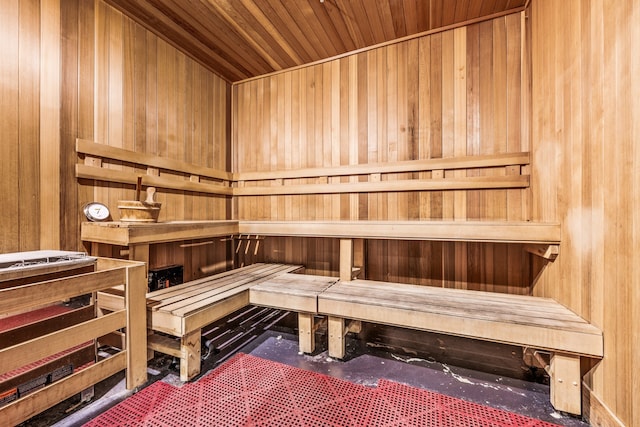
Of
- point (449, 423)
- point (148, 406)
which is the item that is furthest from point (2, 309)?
point (449, 423)

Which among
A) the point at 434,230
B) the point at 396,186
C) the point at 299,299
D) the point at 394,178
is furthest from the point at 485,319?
the point at 394,178

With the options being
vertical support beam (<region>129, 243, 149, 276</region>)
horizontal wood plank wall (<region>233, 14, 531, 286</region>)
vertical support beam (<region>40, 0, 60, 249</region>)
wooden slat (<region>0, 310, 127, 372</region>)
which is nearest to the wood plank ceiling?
horizontal wood plank wall (<region>233, 14, 531, 286</region>)

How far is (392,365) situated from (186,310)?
4.81 ft

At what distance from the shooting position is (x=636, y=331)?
3.69ft

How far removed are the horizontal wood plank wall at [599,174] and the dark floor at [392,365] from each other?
0.41m

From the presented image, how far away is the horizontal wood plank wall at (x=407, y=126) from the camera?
236 cm

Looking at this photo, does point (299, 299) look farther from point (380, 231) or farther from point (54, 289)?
point (54, 289)

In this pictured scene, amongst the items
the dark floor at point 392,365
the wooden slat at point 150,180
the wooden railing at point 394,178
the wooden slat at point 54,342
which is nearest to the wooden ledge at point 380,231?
the wooden slat at point 150,180

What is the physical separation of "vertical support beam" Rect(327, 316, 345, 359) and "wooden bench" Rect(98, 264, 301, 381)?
0.69 m

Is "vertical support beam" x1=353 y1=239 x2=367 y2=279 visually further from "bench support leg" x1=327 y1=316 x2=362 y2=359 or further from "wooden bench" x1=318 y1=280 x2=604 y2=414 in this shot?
"bench support leg" x1=327 y1=316 x2=362 y2=359

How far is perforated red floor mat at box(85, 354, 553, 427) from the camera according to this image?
1400mm

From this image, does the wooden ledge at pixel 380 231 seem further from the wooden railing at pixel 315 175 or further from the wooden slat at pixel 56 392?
the wooden slat at pixel 56 392

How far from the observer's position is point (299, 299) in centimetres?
204

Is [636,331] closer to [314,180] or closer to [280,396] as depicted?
[280,396]
